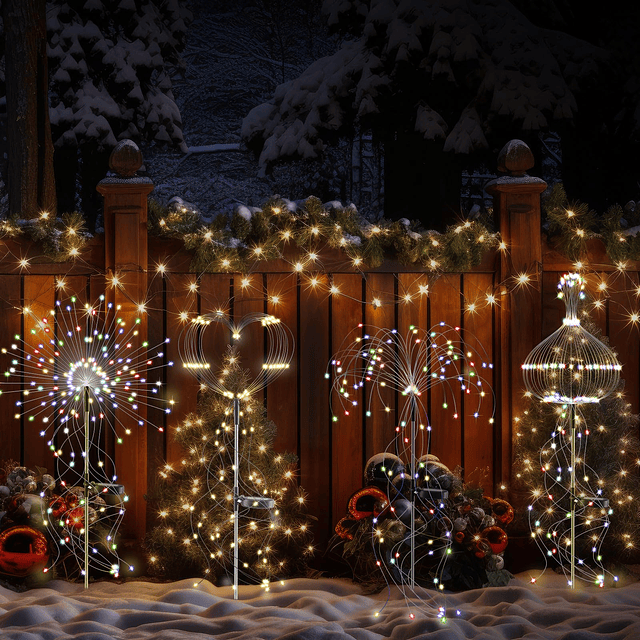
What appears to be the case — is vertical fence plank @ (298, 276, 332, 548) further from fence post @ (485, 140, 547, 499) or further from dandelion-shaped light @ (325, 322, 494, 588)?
fence post @ (485, 140, 547, 499)

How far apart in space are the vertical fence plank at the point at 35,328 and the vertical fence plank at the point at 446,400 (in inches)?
102

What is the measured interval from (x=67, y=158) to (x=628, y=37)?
8.48 metres

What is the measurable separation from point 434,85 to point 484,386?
5542mm

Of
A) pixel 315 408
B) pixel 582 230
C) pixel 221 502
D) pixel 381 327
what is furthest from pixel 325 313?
pixel 582 230

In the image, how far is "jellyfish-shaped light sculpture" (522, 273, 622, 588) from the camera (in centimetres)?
402

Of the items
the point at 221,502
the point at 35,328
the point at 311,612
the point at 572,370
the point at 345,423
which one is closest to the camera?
the point at 311,612

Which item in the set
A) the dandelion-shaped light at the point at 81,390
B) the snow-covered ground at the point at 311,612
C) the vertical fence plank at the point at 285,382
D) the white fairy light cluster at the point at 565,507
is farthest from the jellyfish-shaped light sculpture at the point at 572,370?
the dandelion-shaped light at the point at 81,390

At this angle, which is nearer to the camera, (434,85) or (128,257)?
(128,257)

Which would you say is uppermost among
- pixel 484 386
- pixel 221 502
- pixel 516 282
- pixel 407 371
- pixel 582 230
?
pixel 582 230

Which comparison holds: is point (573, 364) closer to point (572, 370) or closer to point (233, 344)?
point (572, 370)

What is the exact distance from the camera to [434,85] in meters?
9.13

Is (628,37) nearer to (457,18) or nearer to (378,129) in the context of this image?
(457,18)

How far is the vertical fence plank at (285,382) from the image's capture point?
187 inches

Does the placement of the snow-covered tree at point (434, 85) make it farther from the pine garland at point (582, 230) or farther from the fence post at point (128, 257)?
the fence post at point (128, 257)
